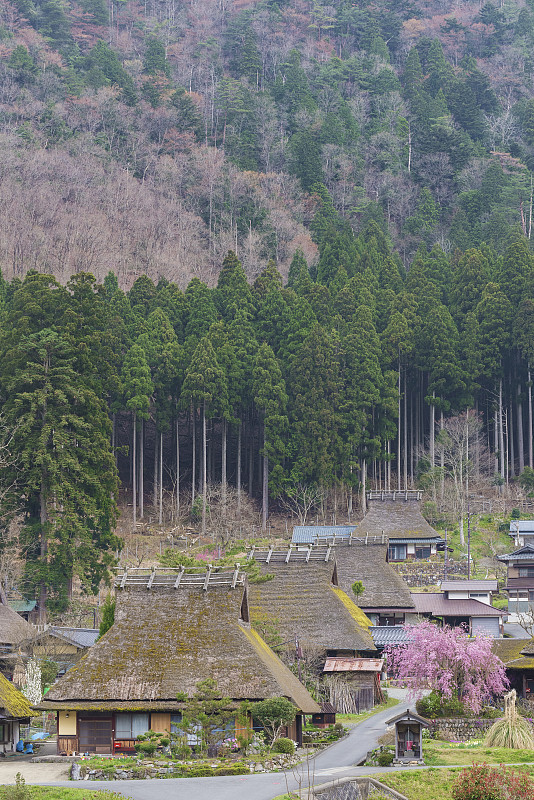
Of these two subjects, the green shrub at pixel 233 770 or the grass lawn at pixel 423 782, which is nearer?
the grass lawn at pixel 423 782

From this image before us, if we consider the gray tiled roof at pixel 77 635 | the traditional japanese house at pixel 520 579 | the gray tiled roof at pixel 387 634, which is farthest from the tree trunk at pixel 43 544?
the traditional japanese house at pixel 520 579

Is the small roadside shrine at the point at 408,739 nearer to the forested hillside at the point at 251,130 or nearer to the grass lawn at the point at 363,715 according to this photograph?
the grass lawn at the point at 363,715

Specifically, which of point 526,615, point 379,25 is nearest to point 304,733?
point 526,615

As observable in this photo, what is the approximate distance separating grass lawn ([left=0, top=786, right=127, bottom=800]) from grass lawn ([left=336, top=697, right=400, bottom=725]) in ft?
41.1

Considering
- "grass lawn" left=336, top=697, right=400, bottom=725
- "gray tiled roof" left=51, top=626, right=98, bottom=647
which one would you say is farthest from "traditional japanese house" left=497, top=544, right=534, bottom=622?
"gray tiled roof" left=51, top=626, right=98, bottom=647

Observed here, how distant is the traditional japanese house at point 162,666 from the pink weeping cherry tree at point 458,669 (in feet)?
13.5

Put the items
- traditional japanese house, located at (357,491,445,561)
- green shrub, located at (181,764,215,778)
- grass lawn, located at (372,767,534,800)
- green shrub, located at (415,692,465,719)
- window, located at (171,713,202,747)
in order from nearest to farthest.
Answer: grass lawn, located at (372,767,534,800) → green shrub, located at (181,764,215,778) → window, located at (171,713,202,747) → green shrub, located at (415,692,465,719) → traditional japanese house, located at (357,491,445,561)

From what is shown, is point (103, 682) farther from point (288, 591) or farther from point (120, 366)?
point (120, 366)

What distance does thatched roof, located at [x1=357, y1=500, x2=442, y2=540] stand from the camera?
55.4 meters

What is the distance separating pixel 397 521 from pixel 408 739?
29.8 m

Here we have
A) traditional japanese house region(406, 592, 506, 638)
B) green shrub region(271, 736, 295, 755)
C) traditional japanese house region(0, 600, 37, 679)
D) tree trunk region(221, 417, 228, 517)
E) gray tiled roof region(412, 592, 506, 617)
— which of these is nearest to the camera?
green shrub region(271, 736, 295, 755)

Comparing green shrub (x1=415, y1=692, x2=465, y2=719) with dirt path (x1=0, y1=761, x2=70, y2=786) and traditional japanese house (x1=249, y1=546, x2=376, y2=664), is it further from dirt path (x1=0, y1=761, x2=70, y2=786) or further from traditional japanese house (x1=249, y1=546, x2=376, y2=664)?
dirt path (x1=0, y1=761, x2=70, y2=786)

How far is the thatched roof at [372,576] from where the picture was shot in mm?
46656

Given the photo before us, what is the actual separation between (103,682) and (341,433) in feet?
117
